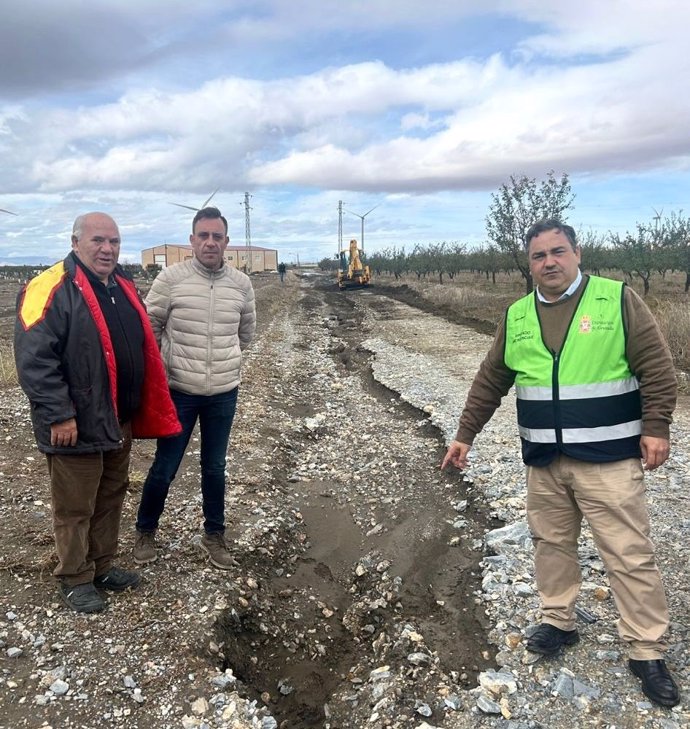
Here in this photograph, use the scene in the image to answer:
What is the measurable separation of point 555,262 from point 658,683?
2.39 m

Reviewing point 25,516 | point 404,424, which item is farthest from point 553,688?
point 404,424

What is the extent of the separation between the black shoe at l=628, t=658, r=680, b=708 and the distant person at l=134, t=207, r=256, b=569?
3.16 metres

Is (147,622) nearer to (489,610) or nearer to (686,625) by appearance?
(489,610)

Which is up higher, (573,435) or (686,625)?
(573,435)

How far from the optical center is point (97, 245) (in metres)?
3.77

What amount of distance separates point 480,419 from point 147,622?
2.67 m

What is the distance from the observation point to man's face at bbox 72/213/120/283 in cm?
376

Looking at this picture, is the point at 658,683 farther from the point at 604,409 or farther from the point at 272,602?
the point at 272,602

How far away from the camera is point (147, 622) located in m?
4.04

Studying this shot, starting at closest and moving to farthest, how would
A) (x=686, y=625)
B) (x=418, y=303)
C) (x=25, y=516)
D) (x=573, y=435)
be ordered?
(x=573, y=435)
(x=686, y=625)
(x=25, y=516)
(x=418, y=303)

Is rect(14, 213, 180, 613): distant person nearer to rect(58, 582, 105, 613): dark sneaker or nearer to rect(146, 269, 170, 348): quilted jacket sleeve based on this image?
rect(58, 582, 105, 613): dark sneaker

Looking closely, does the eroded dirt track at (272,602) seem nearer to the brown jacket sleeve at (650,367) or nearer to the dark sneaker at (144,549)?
the dark sneaker at (144,549)

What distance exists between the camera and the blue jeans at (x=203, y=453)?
4453mm

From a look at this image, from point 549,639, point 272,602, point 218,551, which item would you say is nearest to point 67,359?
point 218,551
